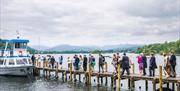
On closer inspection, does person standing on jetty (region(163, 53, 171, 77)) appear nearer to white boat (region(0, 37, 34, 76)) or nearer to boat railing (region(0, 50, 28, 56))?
white boat (region(0, 37, 34, 76))

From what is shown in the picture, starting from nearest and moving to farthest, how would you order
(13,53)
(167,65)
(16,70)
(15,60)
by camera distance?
(167,65), (15,60), (16,70), (13,53)

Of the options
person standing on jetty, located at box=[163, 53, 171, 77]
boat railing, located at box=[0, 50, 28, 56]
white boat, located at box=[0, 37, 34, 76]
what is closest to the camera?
person standing on jetty, located at box=[163, 53, 171, 77]

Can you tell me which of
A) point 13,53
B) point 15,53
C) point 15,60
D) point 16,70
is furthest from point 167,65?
point 13,53

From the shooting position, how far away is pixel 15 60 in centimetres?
4622

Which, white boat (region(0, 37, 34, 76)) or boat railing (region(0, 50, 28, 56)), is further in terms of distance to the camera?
boat railing (region(0, 50, 28, 56))

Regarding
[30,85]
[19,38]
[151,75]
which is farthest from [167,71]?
[19,38]

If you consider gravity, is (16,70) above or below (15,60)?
below

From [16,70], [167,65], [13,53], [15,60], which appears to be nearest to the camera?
[167,65]

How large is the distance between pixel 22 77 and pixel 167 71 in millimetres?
24597

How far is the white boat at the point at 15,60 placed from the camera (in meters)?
46.3

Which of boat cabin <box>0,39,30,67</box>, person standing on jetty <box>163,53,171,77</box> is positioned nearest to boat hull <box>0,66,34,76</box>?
boat cabin <box>0,39,30,67</box>

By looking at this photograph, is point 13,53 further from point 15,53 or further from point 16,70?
point 16,70

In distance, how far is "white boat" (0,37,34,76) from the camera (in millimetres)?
46312

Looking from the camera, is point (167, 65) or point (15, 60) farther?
point (15, 60)
